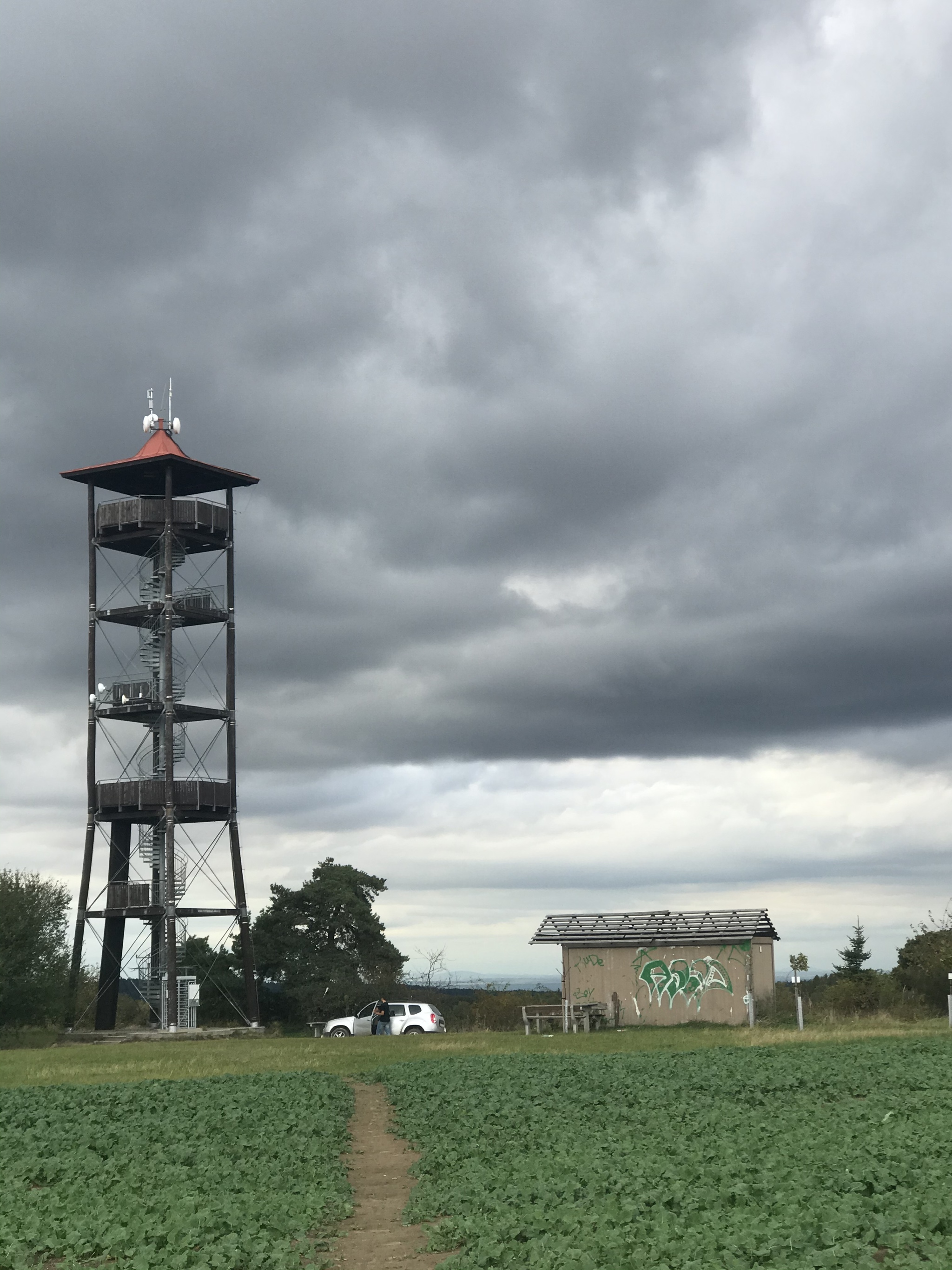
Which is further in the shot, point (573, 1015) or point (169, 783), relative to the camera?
point (169, 783)

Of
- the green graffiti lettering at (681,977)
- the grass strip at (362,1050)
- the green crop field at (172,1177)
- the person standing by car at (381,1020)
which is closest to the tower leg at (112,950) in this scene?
the grass strip at (362,1050)

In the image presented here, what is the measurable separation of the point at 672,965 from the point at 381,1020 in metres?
11.8

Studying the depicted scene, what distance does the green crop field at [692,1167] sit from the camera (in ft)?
37.3

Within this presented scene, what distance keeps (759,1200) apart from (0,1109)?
1645cm

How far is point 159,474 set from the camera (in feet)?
213

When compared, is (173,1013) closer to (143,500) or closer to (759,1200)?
(143,500)

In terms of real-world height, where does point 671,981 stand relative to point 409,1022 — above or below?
above

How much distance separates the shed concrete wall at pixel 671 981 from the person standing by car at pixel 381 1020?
7.60m

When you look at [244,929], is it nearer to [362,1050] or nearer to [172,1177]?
[362,1050]

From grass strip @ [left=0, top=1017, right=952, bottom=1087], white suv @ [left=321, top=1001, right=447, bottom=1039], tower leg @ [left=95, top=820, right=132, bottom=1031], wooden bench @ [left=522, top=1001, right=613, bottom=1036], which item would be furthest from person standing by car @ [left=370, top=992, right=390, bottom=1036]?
tower leg @ [left=95, top=820, right=132, bottom=1031]

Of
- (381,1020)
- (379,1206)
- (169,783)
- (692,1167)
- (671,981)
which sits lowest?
(379,1206)

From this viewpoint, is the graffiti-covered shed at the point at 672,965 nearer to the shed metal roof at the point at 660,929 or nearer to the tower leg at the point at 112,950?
the shed metal roof at the point at 660,929

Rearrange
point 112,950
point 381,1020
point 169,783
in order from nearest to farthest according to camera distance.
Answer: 1. point 381,1020
2. point 169,783
3. point 112,950

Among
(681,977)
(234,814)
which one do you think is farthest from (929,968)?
(234,814)
